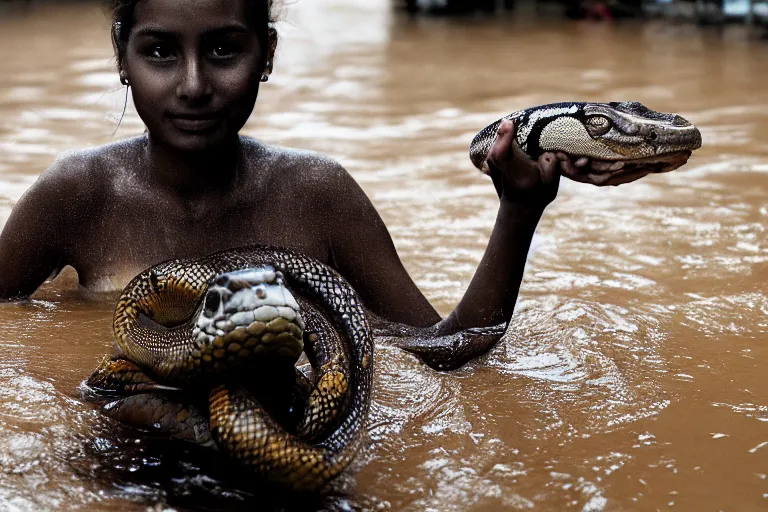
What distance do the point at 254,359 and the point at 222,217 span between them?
1214 mm

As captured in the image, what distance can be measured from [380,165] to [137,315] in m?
3.50

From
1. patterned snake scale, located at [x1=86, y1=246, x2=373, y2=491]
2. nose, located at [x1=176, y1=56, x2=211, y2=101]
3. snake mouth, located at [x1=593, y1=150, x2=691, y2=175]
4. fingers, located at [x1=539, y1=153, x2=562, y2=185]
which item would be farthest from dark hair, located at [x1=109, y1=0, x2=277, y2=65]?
snake mouth, located at [x1=593, y1=150, x2=691, y2=175]

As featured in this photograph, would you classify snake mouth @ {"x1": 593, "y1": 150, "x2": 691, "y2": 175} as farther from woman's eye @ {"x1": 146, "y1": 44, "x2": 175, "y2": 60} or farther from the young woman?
woman's eye @ {"x1": 146, "y1": 44, "x2": 175, "y2": 60}

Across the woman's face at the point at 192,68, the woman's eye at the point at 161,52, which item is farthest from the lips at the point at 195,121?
the woman's eye at the point at 161,52

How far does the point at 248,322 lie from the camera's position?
2.01 meters

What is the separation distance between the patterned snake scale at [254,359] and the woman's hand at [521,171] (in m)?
0.60

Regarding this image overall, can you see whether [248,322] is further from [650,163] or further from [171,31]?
[650,163]

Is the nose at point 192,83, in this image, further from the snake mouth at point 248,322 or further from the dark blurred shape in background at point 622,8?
the dark blurred shape in background at point 622,8

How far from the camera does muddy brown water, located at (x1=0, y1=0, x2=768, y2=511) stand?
226 cm

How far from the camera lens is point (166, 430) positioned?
2369mm

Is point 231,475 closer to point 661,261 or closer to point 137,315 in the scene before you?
point 137,315

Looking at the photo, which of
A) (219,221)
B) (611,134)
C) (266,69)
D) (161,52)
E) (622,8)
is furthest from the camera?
(622,8)

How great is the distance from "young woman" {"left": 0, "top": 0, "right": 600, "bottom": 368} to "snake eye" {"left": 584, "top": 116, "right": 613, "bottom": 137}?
271 mm

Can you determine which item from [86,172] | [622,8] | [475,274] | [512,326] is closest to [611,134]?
[475,274]
